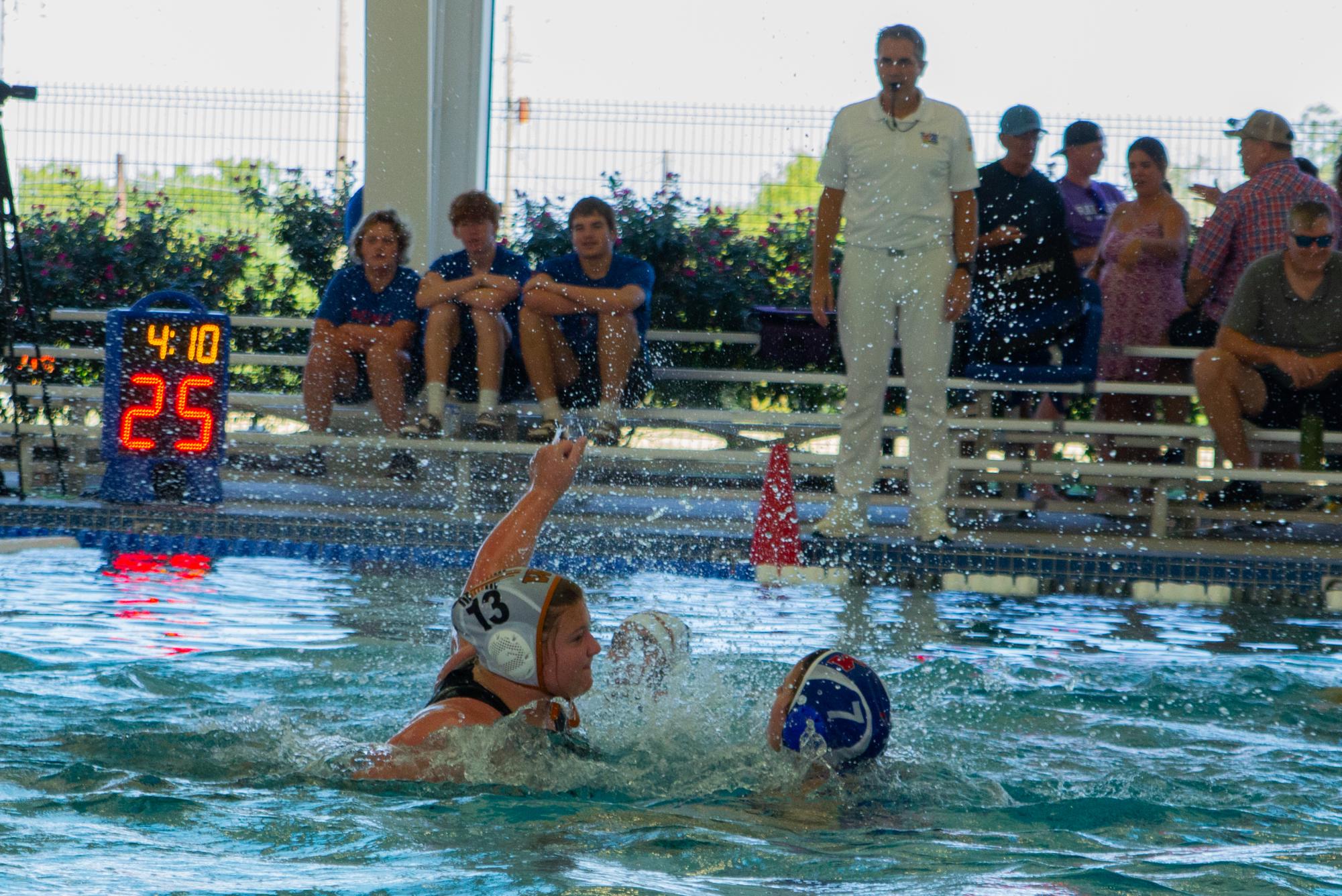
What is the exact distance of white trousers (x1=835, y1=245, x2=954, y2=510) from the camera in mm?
6879

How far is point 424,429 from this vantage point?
25.7 ft

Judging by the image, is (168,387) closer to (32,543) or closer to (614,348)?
(32,543)

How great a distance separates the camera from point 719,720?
374 centimetres

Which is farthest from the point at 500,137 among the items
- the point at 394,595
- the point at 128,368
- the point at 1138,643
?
the point at 1138,643

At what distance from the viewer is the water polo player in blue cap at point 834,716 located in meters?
3.14

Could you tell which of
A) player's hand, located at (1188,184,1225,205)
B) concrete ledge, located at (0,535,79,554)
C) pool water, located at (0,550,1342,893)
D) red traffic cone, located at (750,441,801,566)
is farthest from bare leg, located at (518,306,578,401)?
player's hand, located at (1188,184,1225,205)

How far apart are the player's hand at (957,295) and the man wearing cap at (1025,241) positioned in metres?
0.83

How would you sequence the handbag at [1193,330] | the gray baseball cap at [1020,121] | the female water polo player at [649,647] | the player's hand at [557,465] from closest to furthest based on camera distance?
the player's hand at [557,465], the female water polo player at [649,647], the gray baseball cap at [1020,121], the handbag at [1193,330]

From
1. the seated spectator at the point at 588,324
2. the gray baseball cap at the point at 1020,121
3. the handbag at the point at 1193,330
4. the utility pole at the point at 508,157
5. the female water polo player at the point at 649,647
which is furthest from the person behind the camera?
the utility pole at the point at 508,157

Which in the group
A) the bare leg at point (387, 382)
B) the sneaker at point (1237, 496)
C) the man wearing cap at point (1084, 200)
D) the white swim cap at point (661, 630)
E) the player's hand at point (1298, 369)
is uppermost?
the man wearing cap at point (1084, 200)

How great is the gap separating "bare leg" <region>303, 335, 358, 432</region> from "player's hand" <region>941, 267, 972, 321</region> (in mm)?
3135

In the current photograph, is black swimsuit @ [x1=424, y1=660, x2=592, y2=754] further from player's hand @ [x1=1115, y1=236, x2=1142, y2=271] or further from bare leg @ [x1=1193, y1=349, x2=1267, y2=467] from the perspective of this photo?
player's hand @ [x1=1115, y1=236, x2=1142, y2=271]

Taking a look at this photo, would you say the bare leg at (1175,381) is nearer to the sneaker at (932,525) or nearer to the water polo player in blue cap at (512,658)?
the sneaker at (932,525)

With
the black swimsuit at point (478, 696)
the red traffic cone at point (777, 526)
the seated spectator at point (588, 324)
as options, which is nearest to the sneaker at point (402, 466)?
the seated spectator at point (588, 324)
